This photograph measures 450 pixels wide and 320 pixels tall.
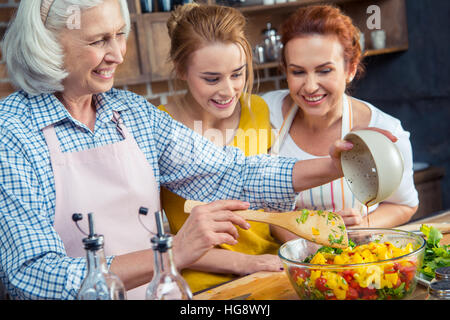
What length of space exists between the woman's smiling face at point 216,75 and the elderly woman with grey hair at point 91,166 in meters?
0.19

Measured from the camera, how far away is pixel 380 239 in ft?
3.40

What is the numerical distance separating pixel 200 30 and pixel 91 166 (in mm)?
556

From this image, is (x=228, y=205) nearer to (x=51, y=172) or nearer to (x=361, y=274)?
(x=361, y=274)

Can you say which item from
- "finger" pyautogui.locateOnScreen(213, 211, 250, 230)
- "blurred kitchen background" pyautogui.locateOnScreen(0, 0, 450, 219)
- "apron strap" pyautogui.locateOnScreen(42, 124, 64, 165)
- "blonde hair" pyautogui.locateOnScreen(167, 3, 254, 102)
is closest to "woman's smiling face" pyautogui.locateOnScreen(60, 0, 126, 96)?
"apron strap" pyautogui.locateOnScreen(42, 124, 64, 165)

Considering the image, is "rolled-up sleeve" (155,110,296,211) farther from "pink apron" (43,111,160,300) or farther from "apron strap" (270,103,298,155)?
"apron strap" (270,103,298,155)

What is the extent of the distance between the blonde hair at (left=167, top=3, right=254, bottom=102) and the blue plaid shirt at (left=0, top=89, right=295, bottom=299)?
28cm

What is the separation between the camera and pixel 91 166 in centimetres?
121

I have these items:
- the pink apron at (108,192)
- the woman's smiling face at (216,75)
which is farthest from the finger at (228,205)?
the woman's smiling face at (216,75)

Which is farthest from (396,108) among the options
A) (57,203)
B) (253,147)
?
(57,203)

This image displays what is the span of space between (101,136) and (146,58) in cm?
132

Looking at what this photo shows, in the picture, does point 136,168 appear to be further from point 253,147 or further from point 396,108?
point 396,108

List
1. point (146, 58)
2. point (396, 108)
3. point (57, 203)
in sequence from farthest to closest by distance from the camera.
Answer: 1. point (396, 108)
2. point (146, 58)
3. point (57, 203)

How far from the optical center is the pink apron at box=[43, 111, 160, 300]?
1163 millimetres

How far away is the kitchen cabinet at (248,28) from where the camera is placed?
8.13ft
